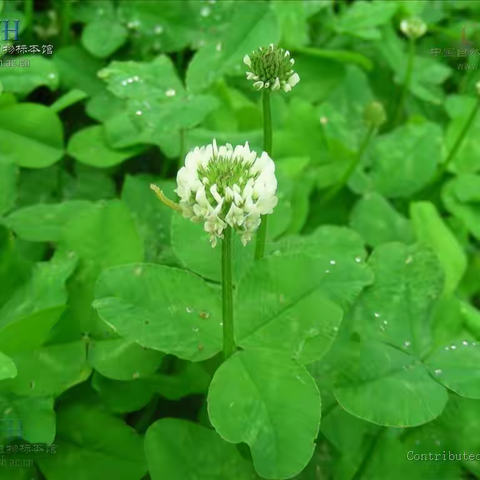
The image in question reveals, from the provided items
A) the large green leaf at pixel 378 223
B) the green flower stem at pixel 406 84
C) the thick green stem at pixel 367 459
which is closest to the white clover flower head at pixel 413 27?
the green flower stem at pixel 406 84

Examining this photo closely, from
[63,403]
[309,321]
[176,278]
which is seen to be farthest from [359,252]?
[63,403]

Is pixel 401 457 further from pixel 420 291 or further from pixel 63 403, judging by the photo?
pixel 63 403

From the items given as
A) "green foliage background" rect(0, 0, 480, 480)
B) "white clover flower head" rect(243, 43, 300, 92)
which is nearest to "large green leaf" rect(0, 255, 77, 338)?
"green foliage background" rect(0, 0, 480, 480)

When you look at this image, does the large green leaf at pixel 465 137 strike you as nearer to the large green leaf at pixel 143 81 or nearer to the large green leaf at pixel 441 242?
the large green leaf at pixel 441 242

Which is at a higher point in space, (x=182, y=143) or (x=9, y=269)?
(x=182, y=143)

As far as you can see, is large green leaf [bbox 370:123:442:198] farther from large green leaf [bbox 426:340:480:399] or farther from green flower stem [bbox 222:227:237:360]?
green flower stem [bbox 222:227:237:360]

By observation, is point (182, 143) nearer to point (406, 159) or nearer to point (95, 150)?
point (95, 150)

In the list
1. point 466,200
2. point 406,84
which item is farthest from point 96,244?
point 406,84
